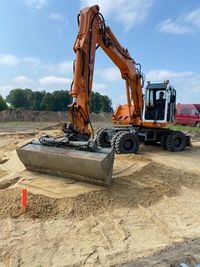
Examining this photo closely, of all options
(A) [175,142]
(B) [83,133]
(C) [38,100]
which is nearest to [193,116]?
(A) [175,142]

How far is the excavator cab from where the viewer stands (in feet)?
32.2

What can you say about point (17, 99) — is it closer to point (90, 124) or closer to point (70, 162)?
point (90, 124)

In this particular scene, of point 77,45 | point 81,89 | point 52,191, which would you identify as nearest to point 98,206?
point 52,191

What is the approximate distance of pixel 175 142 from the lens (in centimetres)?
1049

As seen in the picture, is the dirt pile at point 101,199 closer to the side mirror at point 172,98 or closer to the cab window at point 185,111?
the side mirror at point 172,98

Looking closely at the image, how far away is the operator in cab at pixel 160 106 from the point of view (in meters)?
9.89

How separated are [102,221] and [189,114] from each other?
2016 cm

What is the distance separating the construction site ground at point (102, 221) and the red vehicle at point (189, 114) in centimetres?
1725

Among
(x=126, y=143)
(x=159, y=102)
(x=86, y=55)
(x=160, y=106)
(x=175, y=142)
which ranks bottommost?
A: (x=175, y=142)

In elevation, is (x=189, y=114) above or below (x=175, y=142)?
above

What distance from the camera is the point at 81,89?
22.3ft

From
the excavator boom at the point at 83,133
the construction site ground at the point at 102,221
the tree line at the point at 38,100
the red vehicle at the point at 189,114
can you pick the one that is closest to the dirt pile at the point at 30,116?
the tree line at the point at 38,100

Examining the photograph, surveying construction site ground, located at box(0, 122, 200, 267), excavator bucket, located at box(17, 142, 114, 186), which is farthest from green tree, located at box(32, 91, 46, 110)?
excavator bucket, located at box(17, 142, 114, 186)

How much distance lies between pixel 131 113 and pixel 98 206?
5.98 m
